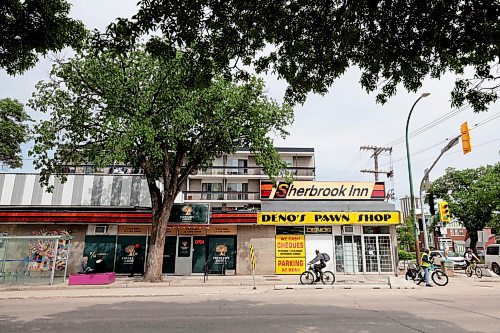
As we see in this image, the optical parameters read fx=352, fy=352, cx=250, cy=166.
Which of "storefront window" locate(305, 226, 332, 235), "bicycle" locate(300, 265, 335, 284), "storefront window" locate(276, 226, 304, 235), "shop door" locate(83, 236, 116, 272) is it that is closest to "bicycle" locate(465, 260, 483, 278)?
"storefront window" locate(305, 226, 332, 235)

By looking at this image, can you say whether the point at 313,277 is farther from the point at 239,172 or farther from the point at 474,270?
the point at 239,172

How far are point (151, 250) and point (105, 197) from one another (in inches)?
298

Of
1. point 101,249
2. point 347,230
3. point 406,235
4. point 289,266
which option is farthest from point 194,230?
point 406,235

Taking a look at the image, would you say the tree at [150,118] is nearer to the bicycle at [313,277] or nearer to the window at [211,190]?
the bicycle at [313,277]

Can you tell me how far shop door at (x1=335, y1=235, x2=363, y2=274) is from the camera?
2172 cm

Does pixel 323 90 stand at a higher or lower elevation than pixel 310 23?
lower

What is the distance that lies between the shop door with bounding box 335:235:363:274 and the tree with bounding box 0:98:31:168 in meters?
26.4

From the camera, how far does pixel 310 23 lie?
6102 millimetres

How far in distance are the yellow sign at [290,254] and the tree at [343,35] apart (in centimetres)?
1604

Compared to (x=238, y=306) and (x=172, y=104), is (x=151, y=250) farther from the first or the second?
(x=238, y=306)

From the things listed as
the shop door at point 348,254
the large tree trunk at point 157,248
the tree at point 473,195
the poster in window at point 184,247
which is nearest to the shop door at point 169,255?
the poster in window at point 184,247

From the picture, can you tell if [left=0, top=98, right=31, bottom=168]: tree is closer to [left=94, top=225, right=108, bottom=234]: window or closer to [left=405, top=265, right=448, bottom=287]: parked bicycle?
[left=94, top=225, right=108, bottom=234]: window

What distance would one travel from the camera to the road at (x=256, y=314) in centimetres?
752

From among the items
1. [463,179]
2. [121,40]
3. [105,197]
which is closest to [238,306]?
[121,40]
